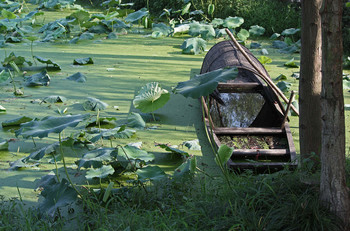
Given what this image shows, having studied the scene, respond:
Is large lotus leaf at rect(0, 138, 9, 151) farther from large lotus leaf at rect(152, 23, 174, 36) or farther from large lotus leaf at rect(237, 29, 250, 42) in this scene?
large lotus leaf at rect(152, 23, 174, 36)

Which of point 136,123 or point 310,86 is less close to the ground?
point 310,86

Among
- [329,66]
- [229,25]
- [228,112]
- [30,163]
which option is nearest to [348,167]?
[329,66]

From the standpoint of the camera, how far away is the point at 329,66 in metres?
2.02

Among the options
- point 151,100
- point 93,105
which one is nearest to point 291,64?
point 151,100

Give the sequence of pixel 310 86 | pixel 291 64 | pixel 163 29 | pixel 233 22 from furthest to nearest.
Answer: pixel 163 29 → pixel 233 22 → pixel 291 64 → pixel 310 86

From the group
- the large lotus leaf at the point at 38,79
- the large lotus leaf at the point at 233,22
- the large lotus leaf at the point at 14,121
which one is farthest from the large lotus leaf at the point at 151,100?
the large lotus leaf at the point at 233,22

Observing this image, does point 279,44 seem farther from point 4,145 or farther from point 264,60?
point 4,145

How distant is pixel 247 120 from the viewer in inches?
150

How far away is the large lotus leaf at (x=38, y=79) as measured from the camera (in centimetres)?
467

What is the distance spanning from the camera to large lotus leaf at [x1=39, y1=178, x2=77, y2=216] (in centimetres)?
237

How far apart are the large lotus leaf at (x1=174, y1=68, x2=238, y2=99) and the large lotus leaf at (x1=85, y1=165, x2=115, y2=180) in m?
0.63

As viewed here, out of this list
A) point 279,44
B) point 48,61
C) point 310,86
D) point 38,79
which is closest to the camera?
point 310,86

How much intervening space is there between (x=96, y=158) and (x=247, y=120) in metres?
1.53

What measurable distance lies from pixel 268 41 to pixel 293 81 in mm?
1969
